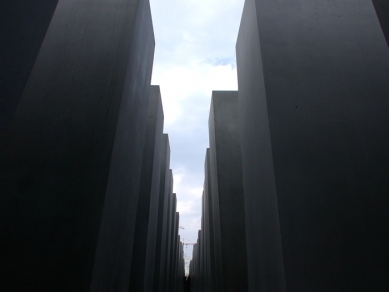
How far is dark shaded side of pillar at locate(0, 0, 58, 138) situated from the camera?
1.44 metres

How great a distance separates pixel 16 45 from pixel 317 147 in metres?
2.40

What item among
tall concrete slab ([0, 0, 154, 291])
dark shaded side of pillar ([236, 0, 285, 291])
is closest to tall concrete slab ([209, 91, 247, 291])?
dark shaded side of pillar ([236, 0, 285, 291])

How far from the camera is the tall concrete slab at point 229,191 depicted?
19.8 ft

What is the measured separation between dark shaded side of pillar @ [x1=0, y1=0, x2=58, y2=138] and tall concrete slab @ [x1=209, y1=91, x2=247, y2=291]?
215 inches

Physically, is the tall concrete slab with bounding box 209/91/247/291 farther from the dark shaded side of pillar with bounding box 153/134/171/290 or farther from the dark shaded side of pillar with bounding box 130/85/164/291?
the dark shaded side of pillar with bounding box 153/134/171/290

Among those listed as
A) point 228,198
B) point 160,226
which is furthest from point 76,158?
point 160,226

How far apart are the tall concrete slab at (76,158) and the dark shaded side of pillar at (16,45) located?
3.72 ft

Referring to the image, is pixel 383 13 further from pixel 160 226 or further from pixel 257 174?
pixel 160 226

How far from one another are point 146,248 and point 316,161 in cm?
397

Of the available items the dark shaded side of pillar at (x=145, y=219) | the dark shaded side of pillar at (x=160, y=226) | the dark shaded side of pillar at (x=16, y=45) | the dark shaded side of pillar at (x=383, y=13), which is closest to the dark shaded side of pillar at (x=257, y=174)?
the dark shaded side of pillar at (x=383, y=13)

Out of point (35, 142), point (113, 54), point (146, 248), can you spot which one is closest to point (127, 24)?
point (113, 54)

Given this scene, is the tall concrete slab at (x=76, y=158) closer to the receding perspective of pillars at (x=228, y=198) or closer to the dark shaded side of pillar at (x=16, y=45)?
the dark shaded side of pillar at (x=16, y=45)

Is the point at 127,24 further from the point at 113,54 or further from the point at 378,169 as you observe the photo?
the point at 378,169

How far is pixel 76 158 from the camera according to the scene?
103 inches
